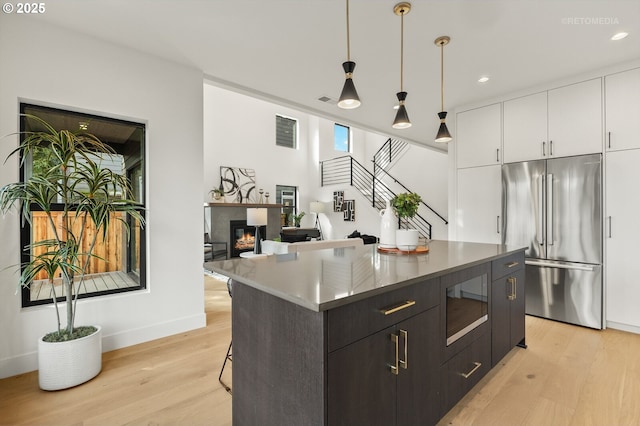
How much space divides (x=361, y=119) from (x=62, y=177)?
13.3 ft

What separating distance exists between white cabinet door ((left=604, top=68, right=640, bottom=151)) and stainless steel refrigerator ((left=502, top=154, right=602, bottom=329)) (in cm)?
26

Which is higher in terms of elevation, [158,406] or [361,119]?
[361,119]

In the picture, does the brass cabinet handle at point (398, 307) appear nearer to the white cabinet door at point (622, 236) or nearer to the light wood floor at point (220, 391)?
the light wood floor at point (220, 391)

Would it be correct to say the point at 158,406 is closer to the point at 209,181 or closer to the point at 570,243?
the point at 570,243

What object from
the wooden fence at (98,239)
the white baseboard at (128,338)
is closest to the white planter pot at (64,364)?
the white baseboard at (128,338)

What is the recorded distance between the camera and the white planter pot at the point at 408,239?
84.1 inches

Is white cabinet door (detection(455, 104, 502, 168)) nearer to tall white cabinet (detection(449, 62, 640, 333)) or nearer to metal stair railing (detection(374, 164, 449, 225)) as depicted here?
tall white cabinet (detection(449, 62, 640, 333))

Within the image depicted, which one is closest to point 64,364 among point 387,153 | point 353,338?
point 353,338

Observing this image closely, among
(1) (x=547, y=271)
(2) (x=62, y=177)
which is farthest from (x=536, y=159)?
(2) (x=62, y=177)

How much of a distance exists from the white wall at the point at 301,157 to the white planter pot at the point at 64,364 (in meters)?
5.62

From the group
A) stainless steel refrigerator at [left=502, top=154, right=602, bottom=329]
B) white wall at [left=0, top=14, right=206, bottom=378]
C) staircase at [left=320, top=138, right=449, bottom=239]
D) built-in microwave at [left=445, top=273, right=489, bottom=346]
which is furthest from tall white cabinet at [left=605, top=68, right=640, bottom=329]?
staircase at [left=320, top=138, right=449, bottom=239]

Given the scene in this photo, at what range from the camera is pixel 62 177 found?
6.97 ft

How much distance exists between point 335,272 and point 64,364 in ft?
6.60

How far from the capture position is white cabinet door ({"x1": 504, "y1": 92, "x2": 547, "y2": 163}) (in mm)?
3525
